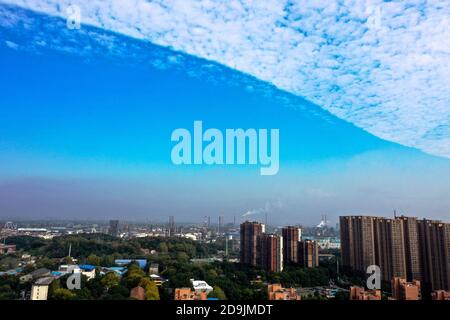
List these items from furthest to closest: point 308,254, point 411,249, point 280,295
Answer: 1. point 308,254
2. point 411,249
3. point 280,295

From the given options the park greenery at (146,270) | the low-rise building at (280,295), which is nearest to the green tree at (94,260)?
the park greenery at (146,270)

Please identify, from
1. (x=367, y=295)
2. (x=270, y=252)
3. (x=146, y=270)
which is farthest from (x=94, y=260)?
(x=367, y=295)

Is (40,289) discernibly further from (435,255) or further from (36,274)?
(435,255)

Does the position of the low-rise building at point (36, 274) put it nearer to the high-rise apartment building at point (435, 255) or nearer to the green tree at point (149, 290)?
the green tree at point (149, 290)

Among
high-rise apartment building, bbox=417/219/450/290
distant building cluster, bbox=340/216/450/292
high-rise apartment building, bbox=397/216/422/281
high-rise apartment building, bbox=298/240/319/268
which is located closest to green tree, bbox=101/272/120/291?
high-rise apartment building, bbox=298/240/319/268
